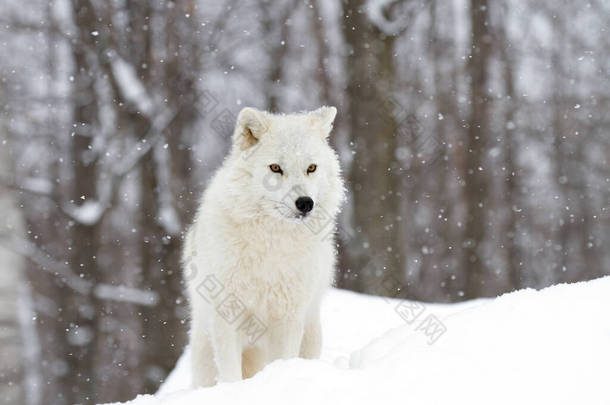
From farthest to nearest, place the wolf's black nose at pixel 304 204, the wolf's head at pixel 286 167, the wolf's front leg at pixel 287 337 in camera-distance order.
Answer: the wolf's front leg at pixel 287 337 < the wolf's head at pixel 286 167 < the wolf's black nose at pixel 304 204

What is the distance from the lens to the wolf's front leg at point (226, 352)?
166 inches

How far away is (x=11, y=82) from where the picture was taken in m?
10.3

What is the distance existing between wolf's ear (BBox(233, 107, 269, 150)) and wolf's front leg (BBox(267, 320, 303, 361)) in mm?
1273

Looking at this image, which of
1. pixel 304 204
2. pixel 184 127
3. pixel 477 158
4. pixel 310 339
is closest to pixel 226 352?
pixel 310 339

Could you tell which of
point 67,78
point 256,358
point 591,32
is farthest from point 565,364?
point 591,32

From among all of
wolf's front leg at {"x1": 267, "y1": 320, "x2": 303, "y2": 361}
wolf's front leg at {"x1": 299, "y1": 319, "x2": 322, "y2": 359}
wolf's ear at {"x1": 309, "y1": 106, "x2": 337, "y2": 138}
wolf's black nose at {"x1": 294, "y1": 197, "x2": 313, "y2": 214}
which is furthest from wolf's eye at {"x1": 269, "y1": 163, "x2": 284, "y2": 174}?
wolf's front leg at {"x1": 299, "y1": 319, "x2": 322, "y2": 359}

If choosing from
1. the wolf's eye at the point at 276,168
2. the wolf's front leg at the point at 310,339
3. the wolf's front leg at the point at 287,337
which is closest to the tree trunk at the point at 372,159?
the wolf's front leg at the point at 310,339

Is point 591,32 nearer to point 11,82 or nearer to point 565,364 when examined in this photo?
point 11,82

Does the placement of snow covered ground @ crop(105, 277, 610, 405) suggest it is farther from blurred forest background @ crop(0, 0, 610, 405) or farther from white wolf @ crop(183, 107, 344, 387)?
blurred forest background @ crop(0, 0, 610, 405)

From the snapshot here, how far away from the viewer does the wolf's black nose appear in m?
4.08

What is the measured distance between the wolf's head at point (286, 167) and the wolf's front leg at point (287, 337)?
2.38ft

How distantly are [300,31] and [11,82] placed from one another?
15.6 ft

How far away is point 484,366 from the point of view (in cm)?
262

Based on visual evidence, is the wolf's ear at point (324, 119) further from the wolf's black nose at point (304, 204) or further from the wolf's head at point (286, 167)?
the wolf's black nose at point (304, 204)
